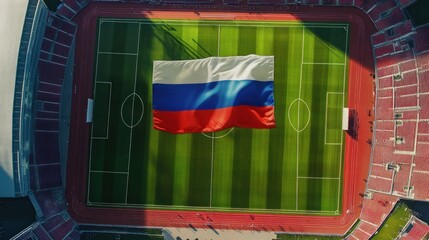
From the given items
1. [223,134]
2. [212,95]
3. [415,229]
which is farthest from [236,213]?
[415,229]

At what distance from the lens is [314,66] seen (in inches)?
1367

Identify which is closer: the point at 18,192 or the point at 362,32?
the point at 18,192

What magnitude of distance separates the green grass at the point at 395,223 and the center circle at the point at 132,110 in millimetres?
25858

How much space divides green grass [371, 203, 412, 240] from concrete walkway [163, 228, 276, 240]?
10.2 meters

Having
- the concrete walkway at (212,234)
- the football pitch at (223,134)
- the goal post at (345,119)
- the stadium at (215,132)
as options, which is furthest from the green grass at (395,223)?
the concrete walkway at (212,234)

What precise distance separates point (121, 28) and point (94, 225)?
20441mm

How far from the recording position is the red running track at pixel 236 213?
3438cm

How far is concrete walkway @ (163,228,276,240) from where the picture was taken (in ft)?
113

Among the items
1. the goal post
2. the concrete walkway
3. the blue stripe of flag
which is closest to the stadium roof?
the concrete walkway

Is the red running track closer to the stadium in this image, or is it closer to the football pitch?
the stadium

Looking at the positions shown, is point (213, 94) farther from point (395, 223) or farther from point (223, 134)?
point (395, 223)

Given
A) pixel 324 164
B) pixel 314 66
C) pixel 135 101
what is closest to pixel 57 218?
pixel 135 101

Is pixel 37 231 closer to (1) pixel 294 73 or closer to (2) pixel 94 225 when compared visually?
(2) pixel 94 225

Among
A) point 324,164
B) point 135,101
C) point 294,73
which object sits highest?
point 294,73
